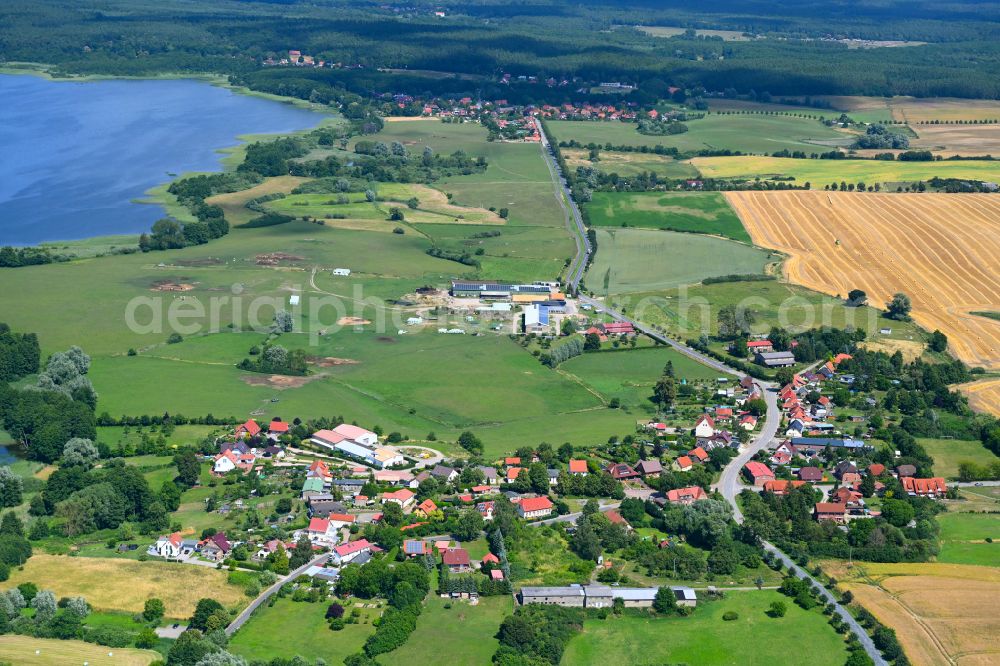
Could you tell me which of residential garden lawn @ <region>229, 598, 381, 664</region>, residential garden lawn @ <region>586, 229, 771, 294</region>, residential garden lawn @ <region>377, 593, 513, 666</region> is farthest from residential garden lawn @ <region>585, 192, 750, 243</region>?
residential garden lawn @ <region>229, 598, 381, 664</region>

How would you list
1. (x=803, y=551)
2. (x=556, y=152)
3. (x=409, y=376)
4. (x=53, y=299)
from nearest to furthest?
(x=803, y=551) → (x=409, y=376) → (x=53, y=299) → (x=556, y=152)

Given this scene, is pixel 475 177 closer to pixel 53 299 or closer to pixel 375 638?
pixel 53 299

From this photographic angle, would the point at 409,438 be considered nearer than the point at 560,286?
Yes

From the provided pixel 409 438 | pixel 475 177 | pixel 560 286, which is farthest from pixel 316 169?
pixel 409 438

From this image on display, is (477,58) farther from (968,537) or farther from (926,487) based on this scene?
(968,537)

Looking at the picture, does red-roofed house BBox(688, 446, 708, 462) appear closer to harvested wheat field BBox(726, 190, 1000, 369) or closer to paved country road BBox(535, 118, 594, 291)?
harvested wheat field BBox(726, 190, 1000, 369)
